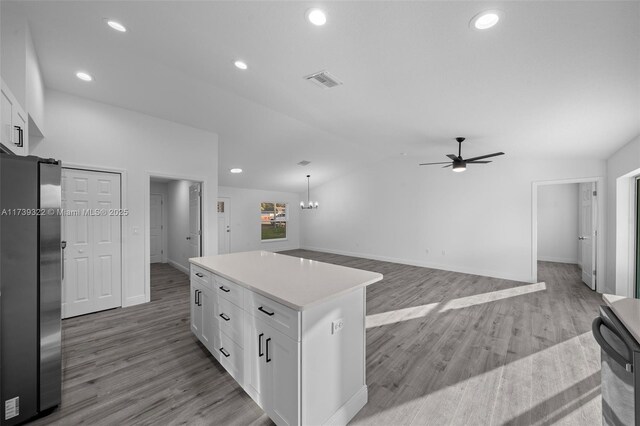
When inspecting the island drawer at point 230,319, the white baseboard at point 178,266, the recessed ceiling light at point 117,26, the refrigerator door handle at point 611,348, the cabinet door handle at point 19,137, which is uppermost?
the recessed ceiling light at point 117,26

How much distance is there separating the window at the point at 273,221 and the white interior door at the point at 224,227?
1273mm

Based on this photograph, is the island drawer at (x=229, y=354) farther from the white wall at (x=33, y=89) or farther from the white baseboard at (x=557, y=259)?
the white baseboard at (x=557, y=259)

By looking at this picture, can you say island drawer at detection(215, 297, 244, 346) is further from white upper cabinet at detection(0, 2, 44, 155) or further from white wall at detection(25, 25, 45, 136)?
Answer: white wall at detection(25, 25, 45, 136)

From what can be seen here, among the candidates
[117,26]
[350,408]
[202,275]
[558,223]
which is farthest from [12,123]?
[558,223]

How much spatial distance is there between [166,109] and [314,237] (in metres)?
6.85

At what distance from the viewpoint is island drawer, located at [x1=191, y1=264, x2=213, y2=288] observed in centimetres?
241

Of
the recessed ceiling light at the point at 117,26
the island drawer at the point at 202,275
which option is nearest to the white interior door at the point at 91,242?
the island drawer at the point at 202,275

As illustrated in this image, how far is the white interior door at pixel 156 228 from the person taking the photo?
7188 mm

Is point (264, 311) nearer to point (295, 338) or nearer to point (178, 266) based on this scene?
point (295, 338)

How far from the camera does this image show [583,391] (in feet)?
6.73

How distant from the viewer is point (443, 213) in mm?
6652

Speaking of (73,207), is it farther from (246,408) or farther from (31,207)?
(246,408)

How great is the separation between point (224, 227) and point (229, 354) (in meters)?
6.68

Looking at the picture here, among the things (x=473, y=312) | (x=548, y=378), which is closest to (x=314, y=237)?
(x=473, y=312)
